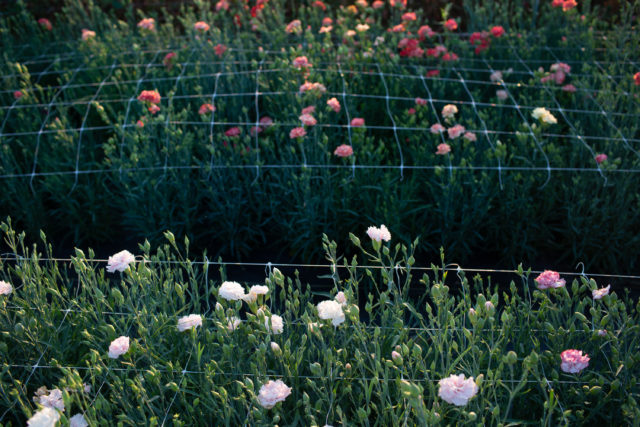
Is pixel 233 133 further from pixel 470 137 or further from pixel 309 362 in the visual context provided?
pixel 309 362

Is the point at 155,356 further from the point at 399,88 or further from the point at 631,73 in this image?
the point at 631,73

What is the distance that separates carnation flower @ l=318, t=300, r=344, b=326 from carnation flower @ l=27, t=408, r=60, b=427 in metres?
0.74

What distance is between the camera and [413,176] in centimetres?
302

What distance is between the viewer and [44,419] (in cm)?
135

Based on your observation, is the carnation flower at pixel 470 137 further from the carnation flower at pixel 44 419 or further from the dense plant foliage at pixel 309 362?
the carnation flower at pixel 44 419

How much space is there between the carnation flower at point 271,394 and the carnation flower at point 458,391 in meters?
0.41

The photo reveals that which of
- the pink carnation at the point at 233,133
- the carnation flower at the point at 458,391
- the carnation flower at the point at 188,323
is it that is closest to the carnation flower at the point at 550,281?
the carnation flower at the point at 458,391

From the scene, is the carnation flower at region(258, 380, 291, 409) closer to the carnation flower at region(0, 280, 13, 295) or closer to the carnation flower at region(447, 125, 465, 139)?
the carnation flower at region(0, 280, 13, 295)

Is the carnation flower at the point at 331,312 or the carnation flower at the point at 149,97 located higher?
the carnation flower at the point at 149,97

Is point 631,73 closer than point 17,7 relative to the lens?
Yes

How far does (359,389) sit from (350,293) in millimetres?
290

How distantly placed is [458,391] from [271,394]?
1.57 ft

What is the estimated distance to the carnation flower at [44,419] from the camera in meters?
1.34

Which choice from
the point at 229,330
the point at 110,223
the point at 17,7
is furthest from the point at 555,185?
the point at 17,7
